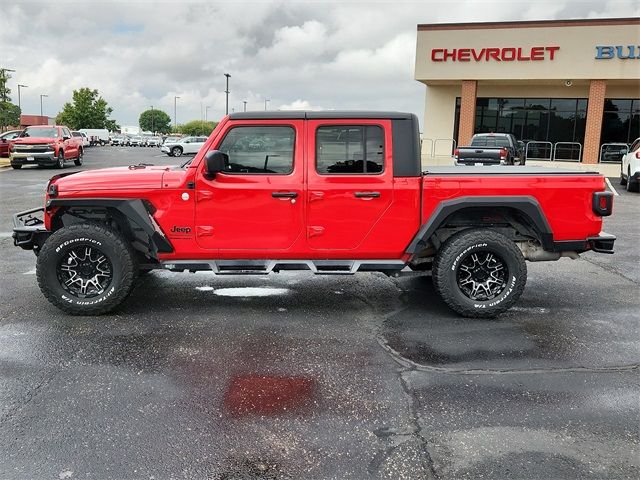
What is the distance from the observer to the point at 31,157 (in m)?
23.4

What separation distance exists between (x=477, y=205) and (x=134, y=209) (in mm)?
3130

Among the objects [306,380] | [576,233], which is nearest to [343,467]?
[306,380]

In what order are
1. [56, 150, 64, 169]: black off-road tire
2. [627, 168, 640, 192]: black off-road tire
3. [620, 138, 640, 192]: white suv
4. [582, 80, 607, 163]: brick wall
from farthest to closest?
[582, 80, 607, 163]: brick wall
[56, 150, 64, 169]: black off-road tire
[627, 168, 640, 192]: black off-road tire
[620, 138, 640, 192]: white suv

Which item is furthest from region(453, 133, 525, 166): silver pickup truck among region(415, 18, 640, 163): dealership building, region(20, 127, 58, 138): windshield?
region(20, 127, 58, 138): windshield

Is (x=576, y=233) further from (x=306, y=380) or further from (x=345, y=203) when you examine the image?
(x=306, y=380)

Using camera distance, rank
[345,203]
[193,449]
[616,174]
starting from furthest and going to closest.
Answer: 1. [616,174]
2. [345,203]
3. [193,449]

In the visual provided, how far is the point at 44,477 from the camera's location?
9.30 feet

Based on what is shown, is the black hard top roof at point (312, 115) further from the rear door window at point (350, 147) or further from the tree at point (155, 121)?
the tree at point (155, 121)

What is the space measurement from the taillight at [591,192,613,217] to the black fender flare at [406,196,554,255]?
474 mm

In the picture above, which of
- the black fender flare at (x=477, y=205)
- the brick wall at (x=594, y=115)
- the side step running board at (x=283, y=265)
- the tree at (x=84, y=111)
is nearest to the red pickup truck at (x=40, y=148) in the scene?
the side step running board at (x=283, y=265)

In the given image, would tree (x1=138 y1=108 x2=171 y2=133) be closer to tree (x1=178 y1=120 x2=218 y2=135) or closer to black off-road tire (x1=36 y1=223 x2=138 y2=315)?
tree (x1=178 y1=120 x2=218 y2=135)

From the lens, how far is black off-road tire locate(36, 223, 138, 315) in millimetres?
5148

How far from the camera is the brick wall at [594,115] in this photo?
Answer: 2630 cm

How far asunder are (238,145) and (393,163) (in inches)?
56.8
